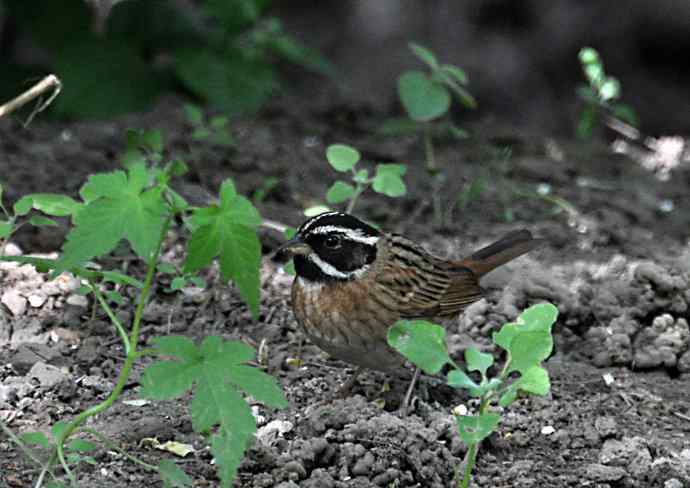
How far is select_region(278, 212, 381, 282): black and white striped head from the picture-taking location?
16.0 ft

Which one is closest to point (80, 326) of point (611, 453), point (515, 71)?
point (611, 453)

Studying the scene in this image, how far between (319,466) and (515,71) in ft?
25.4

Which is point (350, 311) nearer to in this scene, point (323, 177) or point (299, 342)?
point (299, 342)

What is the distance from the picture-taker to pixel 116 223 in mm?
3719

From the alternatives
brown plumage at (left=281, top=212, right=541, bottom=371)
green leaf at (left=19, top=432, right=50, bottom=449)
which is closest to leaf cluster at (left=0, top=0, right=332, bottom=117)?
brown plumage at (left=281, top=212, right=541, bottom=371)

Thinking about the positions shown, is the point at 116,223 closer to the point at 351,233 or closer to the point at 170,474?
the point at 170,474

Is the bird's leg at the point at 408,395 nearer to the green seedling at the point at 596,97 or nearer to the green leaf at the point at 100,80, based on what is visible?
the green seedling at the point at 596,97

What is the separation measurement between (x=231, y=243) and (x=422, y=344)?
70 centimetres

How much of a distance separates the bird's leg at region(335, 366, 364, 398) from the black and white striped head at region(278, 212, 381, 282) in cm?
→ 40

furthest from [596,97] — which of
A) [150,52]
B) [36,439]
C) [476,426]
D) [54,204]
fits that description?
[36,439]

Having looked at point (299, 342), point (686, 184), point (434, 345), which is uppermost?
point (434, 345)

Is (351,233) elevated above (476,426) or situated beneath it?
situated beneath

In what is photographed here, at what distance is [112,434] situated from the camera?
4.24 metres

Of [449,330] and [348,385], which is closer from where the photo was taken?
[348,385]
